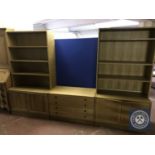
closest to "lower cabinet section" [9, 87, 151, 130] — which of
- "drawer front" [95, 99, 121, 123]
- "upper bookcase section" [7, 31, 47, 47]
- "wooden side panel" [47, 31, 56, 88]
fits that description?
"drawer front" [95, 99, 121, 123]

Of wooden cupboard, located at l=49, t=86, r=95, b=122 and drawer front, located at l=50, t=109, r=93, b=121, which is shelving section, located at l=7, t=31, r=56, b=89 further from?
drawer front, located at l=50, t=109, r=93, b=121

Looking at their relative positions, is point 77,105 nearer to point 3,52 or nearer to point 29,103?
point 29,103

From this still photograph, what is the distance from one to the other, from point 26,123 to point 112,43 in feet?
7.68

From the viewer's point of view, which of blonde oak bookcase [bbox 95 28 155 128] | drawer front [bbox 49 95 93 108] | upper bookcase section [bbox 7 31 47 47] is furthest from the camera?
upper bookcase section [bbox 7 31 47 47]

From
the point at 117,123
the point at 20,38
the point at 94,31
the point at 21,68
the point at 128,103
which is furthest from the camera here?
the point at 94,31

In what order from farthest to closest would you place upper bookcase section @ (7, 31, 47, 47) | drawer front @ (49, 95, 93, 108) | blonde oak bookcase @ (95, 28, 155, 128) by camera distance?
upper bookcase section @ (7, 31, 47, 47)
drawer front @ (49, 95, 93, 108)
blonde oak bookcase @ (95, 28, 155, 128)

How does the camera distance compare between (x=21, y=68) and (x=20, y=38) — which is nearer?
(x=20, y=38)

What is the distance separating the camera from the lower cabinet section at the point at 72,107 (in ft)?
8.91

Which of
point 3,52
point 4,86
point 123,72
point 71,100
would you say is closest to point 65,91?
point 71,100

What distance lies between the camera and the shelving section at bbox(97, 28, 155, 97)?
2.51 meters

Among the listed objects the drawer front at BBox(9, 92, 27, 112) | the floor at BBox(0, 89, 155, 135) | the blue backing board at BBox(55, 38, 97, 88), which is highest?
the blue backing board at BBox(55, 38, 97, 88)

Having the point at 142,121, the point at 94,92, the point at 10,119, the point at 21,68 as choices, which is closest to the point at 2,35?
the point at 21,68

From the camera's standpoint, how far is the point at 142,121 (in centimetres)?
253

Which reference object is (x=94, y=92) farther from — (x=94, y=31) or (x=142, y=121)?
(x=94, y=31)
